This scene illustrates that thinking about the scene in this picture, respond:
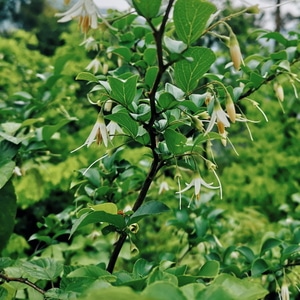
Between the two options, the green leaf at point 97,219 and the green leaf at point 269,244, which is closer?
the green leaf at point 97,219

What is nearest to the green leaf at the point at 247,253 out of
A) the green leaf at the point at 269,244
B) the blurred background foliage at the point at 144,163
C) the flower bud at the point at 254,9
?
the green leaf at the point at 269,244

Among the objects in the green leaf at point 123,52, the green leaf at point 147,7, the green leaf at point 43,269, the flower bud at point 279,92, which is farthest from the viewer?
the green leaf at point 123,52

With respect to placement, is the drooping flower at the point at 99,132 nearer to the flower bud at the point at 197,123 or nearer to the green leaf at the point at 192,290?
the flower bud at the point at 197,123

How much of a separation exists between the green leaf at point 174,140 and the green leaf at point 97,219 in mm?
158

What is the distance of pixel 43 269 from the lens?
934 millimetres

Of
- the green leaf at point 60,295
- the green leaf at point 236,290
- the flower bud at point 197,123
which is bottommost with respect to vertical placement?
the green leaf at point 60,295

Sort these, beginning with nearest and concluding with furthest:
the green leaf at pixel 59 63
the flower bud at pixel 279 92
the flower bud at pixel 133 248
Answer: the flower bud at pixel 133 248 < the flower bud at pixel 279 92 < the green leaf at pixel 59 63

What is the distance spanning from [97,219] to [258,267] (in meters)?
0.53

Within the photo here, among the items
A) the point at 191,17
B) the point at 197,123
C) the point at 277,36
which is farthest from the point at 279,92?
the point at 191,17

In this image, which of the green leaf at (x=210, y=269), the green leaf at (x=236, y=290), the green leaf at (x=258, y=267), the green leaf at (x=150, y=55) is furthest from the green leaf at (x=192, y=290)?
the green leaf at (x=150, y=55)

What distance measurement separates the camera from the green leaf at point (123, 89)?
33.2 inches

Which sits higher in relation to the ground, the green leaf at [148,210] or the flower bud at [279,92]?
the flower bud at [279,92]

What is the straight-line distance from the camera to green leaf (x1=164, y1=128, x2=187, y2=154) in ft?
2.88

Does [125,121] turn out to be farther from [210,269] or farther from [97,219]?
[210,269]
